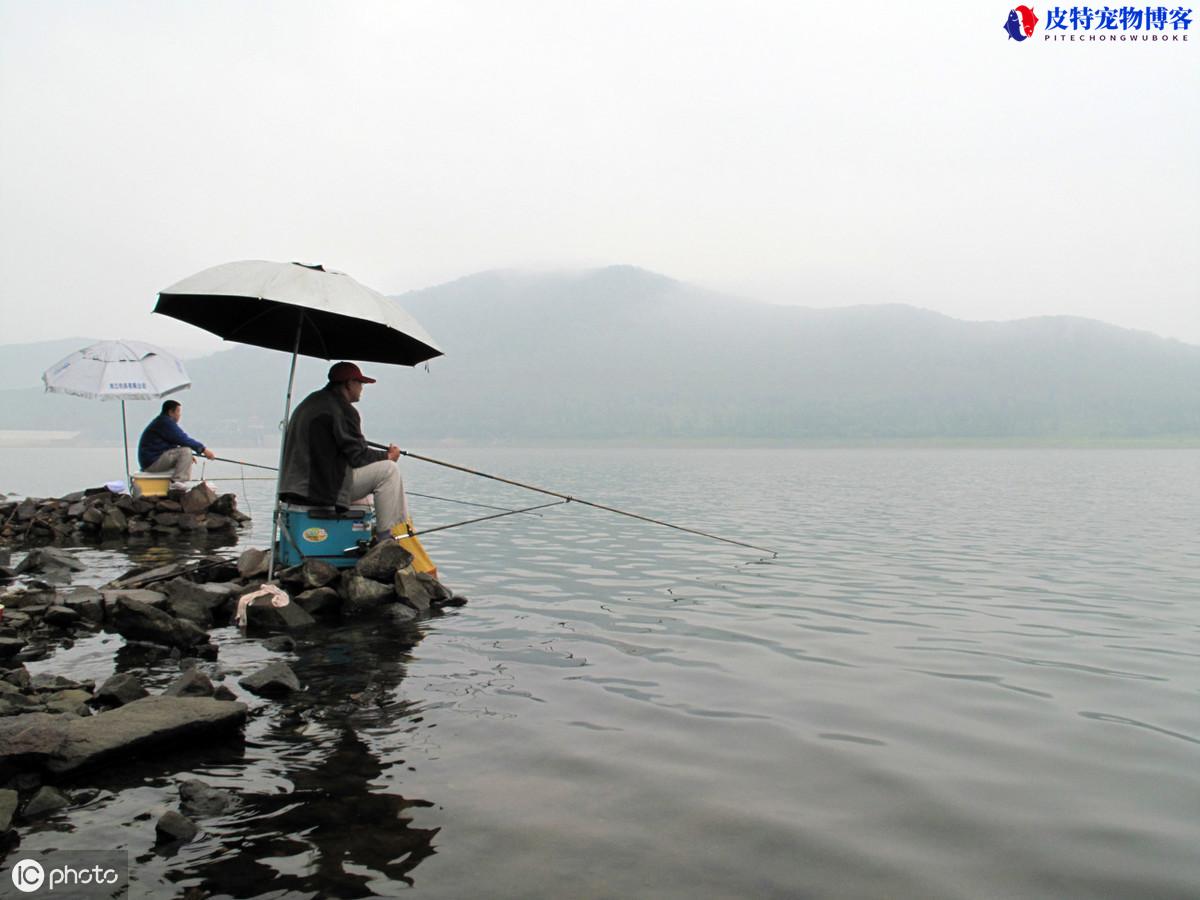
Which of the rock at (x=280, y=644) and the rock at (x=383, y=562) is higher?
the rock at (x=383, y=562)

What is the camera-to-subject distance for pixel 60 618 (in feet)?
33.1

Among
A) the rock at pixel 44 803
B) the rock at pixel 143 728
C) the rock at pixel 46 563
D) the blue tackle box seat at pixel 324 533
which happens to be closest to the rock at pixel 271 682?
the rock at pixel 143 728

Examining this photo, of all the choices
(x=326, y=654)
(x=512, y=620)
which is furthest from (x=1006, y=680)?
(x=326, y=654)

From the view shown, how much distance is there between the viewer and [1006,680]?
8430mm

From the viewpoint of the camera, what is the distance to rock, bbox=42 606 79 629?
1007cm

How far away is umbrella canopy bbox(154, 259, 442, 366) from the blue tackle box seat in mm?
2266

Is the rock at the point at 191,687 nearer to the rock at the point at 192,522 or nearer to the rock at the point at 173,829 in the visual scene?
the rock at the point at 173,829

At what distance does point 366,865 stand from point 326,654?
16.2 feet

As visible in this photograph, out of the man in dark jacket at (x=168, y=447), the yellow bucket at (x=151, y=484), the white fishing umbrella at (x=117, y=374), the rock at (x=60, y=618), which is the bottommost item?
the rock at (x=60, y=618)

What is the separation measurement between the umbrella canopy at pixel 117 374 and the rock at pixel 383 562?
12.8 metres

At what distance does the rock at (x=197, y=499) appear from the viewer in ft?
73.1

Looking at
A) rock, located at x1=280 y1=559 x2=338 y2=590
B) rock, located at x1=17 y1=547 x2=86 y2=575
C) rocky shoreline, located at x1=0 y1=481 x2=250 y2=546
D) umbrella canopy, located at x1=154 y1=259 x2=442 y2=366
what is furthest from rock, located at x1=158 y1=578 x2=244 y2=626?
rocky shoreline, located at x1=0 y1=481 x2=250 y2=546

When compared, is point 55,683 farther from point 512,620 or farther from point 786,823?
point 786,823

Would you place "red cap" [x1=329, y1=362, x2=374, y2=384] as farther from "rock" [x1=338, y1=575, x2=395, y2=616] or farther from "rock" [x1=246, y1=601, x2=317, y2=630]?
"rock" [x1=246, y1=601, x2=317, y2=630]
